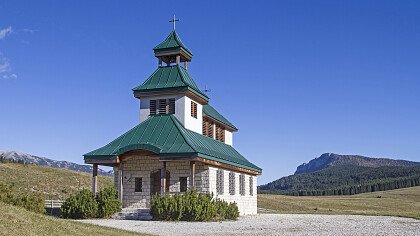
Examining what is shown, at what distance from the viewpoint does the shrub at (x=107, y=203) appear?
26.9m

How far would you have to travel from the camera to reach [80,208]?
26.2 metres

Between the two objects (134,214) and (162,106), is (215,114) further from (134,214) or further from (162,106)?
(134,214)

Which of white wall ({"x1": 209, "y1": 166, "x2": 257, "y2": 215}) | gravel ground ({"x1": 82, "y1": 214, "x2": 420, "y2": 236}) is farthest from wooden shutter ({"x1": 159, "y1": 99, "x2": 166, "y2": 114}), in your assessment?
gravel ground ({"x1": 82, "y1": 214, "x2": 420, "y2": 236})

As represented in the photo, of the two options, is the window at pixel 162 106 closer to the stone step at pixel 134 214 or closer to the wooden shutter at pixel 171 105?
the wooden shutter at pixel 171 105

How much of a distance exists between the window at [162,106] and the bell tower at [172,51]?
3.47 metres

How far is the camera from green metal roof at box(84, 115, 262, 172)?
2734 cm

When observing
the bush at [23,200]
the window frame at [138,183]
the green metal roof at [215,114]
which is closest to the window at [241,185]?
the green metal roof at [215,114]

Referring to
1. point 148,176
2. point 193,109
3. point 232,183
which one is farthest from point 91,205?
point 232,183

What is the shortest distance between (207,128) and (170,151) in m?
9.35

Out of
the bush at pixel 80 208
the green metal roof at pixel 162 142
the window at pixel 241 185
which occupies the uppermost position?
the green metal roof at pixel 162 142

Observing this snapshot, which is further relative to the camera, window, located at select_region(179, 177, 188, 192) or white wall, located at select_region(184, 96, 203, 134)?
white wall, located at select_region(184, 96, 203, 134)

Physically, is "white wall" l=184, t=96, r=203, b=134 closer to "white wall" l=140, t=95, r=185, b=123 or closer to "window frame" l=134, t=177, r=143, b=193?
"white wall" l=140, t=95, r=185, b=123

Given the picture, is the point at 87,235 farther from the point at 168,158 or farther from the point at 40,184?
the point at 40,184

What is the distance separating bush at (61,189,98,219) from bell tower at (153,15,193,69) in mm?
12153
